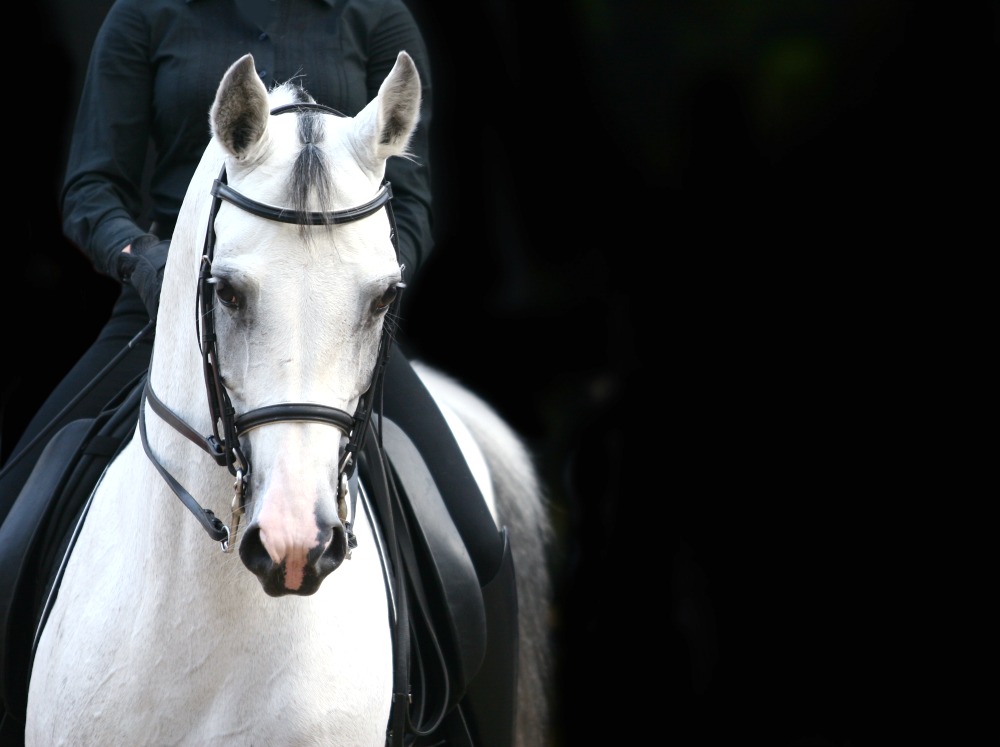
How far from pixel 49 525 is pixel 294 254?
3.53ft

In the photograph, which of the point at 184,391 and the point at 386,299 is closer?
the point at 386,299

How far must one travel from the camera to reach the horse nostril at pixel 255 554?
77.8 inches

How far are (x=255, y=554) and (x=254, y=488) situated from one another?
0.39 ft

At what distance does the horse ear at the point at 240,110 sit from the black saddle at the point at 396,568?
753mm

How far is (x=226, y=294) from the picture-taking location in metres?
2.12

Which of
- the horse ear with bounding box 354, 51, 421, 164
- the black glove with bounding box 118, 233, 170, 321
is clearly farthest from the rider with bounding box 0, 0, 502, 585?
the horse ear with bounding box 354, 51, 421, 164

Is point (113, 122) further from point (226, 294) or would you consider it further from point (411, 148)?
point (226, 294)

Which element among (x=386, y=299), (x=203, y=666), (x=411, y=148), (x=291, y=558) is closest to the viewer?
(x=291, y=558)

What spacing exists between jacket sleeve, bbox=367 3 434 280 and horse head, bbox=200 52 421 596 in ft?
2.65

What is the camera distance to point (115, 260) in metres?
2.74

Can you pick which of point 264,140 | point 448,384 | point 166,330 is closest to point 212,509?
point 166,330

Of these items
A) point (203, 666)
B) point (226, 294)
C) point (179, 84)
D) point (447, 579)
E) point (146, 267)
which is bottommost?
point (447, 579)

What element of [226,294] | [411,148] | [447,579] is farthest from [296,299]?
[411,148]

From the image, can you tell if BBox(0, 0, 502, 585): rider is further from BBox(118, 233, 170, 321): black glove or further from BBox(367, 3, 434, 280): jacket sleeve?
BBox(118, 233, 170, 321): black glove
